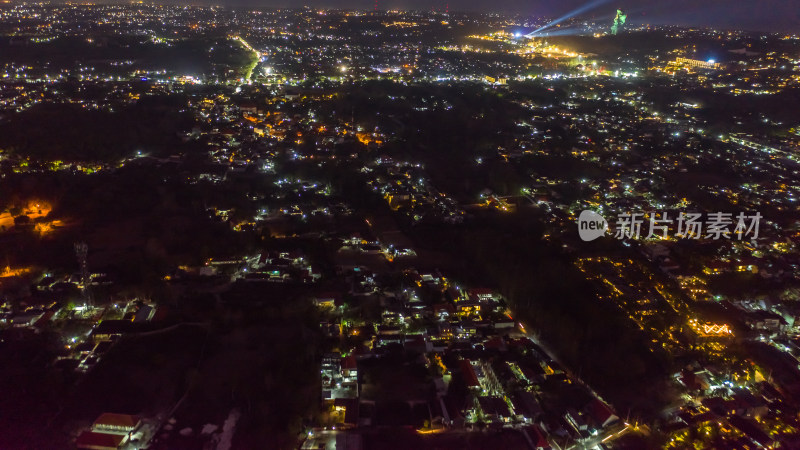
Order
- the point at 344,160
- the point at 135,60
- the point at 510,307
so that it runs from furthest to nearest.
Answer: the point at 135,60 → the point at 344,160 → the point at 510,307

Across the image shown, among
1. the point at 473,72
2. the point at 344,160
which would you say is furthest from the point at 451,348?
the point at 473,72

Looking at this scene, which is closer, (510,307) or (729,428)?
(729,428)

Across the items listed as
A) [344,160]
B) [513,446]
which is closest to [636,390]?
[513,446]

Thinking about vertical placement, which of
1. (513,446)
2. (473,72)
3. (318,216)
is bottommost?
(513,446)

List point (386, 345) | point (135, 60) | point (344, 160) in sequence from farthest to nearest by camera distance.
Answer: point (135, 60) → point (344, 160) → point (386, 345)

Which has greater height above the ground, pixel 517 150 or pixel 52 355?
pixel 517 150

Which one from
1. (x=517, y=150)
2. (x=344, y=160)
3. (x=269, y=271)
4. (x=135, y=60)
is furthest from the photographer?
(x=135, y=60)

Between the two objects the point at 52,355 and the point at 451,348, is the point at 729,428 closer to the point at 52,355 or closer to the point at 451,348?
the point at 451,348

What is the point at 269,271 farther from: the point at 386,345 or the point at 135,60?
the point at 135,60

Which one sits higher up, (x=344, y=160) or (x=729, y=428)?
(x=344, y=160)
